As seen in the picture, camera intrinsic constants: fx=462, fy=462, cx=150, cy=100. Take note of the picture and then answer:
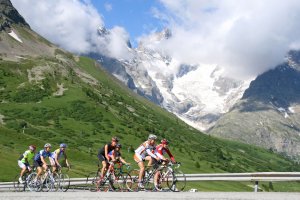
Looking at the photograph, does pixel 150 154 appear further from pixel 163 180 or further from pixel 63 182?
pixel 63 182

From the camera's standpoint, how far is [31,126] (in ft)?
554

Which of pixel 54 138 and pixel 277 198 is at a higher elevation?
pixel 54 138

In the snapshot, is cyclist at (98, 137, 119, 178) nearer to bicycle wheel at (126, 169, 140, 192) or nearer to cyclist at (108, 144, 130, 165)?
cyclist at (108, 144, 130, 165)

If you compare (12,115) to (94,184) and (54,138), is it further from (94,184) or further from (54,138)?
(94,184)

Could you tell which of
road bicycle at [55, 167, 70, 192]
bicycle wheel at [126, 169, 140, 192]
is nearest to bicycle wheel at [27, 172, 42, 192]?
road bicycle at [55, 167, 70, 192]

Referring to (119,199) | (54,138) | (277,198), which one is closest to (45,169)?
(119,199)

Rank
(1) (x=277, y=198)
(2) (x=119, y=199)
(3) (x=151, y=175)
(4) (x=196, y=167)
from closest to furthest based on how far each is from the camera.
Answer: (1) (x=277, y=198) < (2) (x=119, y=199) < (3) (x=151, y=175) < (4) (x=196, y=167)

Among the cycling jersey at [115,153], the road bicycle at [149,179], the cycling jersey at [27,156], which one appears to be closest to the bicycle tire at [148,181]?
the road bicycle at [149,179]

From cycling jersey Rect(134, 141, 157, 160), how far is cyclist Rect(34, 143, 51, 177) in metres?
7.15

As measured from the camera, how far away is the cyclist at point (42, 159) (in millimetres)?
32375

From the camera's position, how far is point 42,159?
1272 inches

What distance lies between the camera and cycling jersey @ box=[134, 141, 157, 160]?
93.6 feet

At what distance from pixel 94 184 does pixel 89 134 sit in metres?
153

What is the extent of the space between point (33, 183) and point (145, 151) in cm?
967
